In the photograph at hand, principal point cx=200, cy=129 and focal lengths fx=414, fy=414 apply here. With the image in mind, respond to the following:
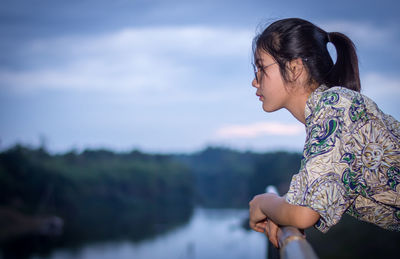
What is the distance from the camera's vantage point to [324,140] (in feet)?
2.32

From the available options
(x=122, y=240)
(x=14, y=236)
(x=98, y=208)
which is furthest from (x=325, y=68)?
(x=98, y=208)

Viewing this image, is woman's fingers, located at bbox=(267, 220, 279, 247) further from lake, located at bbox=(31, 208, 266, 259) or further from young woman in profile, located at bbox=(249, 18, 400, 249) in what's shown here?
lake, located at bbox=(31, 208, 266, 259)

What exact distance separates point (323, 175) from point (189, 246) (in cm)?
3944

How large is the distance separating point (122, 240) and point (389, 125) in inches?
1773

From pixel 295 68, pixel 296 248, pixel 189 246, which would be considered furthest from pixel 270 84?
pixel 189 246

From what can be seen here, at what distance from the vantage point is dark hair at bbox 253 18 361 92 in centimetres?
89

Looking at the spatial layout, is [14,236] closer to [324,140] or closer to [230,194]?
[230,194]

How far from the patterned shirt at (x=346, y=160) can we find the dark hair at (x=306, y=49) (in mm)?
68

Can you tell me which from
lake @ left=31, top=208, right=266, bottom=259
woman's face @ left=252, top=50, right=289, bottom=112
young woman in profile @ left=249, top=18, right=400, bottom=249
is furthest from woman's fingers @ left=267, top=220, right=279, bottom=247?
lake @ left=31, top=208, right=266, bottom=259

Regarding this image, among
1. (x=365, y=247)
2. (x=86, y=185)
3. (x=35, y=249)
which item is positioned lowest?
(x=365, y=247)

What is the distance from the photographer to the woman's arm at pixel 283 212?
27.3 inches

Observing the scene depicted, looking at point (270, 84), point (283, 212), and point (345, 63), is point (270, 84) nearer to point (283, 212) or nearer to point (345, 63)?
point (345, 63)

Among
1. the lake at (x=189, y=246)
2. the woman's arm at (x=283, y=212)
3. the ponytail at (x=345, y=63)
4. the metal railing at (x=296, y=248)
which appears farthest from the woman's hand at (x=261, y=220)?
the lake at (x=189, y=246)

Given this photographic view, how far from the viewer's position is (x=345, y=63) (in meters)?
0.98
